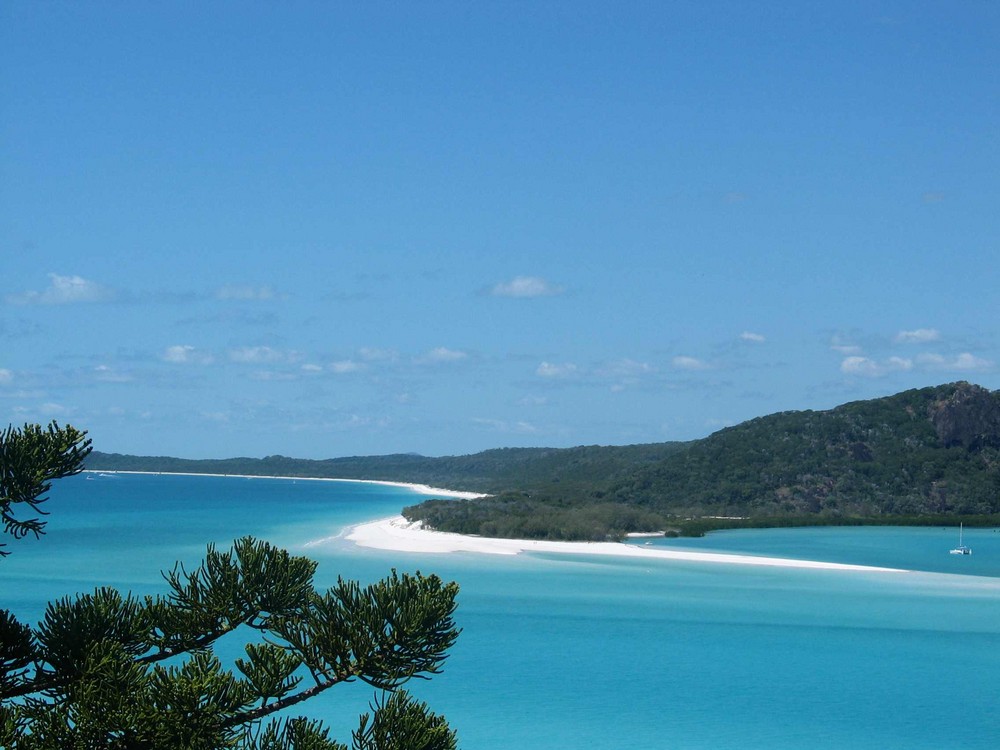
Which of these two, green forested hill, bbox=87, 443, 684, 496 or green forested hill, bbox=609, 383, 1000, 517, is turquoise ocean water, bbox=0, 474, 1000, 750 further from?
green forested hill, bbox=87, 443, 684, 496

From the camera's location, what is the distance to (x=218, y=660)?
6.08 metres

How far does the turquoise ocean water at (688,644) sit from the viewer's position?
59.0 feet

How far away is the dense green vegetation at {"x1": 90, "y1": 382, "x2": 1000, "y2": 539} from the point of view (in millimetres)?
59031

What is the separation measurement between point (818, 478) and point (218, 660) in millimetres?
65925

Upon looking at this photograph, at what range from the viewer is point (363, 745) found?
673 cm

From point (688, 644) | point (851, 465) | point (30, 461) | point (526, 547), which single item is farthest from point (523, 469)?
point (30, 461)

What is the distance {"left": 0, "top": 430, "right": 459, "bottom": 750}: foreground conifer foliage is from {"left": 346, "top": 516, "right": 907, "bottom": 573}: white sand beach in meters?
34.2

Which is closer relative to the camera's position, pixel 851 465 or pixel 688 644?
pixel 688 644

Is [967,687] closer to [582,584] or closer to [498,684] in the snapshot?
[498,684]

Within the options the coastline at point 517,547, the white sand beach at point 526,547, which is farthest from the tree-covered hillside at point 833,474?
the white sand beach at point 526,547

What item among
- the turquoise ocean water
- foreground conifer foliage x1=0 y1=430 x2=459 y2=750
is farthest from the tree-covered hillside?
foreground conifer foliage x1=0 y1=430 x2=459 y2=750

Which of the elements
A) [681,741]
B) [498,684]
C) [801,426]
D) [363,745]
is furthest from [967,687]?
[801,426]

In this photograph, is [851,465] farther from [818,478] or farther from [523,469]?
[523,469]

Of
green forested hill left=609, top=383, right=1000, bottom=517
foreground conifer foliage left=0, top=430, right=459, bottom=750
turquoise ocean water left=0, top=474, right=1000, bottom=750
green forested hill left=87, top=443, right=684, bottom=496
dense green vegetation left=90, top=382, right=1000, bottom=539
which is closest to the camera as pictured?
foreground conifer foliage left=0, top=430, right=459, bottom=750
